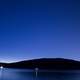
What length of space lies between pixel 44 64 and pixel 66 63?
11441mm

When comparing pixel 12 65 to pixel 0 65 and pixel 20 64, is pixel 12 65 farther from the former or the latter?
pixel 0 65

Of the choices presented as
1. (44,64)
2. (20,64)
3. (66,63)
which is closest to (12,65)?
(20,64)

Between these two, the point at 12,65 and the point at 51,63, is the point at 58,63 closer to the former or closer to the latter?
the point at 51,63

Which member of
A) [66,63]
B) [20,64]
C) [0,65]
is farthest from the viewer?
[20,64]

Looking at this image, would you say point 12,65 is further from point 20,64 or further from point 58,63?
point 58,63

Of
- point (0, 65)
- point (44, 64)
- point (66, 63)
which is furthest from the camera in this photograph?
point (44, 64)

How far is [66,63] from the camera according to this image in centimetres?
10300

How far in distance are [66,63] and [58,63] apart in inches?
191

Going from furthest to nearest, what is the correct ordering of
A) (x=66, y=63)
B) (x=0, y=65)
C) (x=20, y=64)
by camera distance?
(x=20, y=64)
(x=66, y=63)
(x=0, y=65)

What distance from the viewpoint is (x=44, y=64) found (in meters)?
110

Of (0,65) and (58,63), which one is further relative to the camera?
(58,63)

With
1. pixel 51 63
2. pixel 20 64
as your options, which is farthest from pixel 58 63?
pixel 20 64

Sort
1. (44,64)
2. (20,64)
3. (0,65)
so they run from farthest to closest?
1. (20,64)
2. (44,64)
3. (0,65)

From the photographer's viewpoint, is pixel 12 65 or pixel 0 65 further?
pixel 12 65
